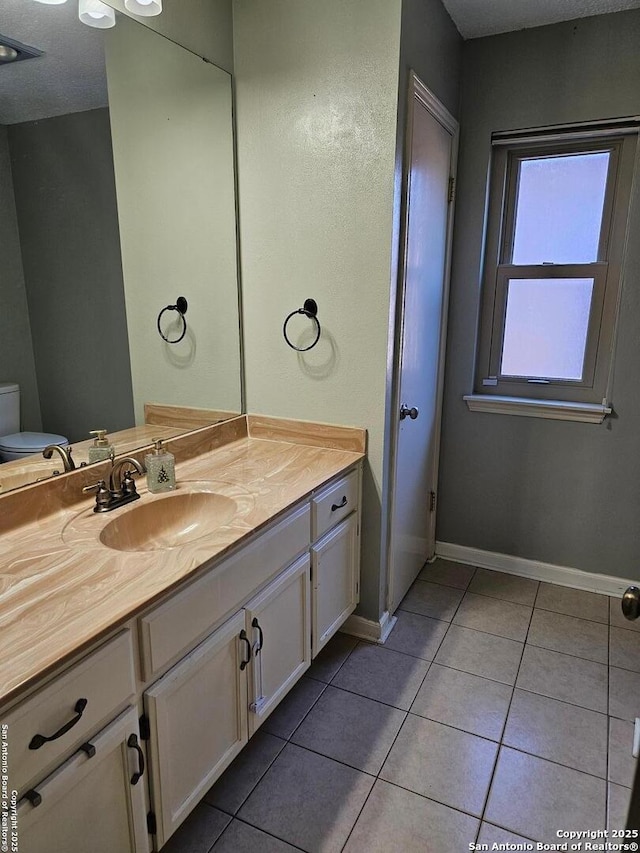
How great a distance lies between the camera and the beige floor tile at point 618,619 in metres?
2.31

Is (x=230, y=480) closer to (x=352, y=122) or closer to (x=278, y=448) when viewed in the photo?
(x=278, y=448)

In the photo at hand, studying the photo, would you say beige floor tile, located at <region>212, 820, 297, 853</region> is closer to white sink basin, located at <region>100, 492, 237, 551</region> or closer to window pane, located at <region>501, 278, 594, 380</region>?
white sink basin, located at <region>100, 492, 237, 551</region>

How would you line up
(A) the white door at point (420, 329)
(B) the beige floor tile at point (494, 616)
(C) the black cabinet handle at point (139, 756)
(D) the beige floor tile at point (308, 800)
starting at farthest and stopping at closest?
1. (B) the beige floor tile at point (494, 616)
2. (A) the white door at point (420, 329)
3. (D) the beige floor tile at point (308, 800)
4. (C) the black cabinet handle at point (139, 756)

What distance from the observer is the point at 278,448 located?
6.95 ft

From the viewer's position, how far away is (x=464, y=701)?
188 cm

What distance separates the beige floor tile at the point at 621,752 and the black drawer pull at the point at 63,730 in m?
1.53

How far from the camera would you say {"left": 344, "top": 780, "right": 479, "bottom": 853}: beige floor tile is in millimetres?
1376

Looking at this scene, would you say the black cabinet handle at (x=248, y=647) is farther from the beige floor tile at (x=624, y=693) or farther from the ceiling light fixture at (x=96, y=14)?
the ceiling light fixture at (x=96, y=14)

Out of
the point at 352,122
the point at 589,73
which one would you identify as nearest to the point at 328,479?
the point at 352,122

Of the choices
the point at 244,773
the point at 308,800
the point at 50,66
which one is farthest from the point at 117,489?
the point at 50,66

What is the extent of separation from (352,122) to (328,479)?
4.04 feet

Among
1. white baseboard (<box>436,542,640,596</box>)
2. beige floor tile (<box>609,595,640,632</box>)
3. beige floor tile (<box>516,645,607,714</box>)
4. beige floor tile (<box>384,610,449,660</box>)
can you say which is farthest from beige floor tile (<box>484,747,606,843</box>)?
white baseboard (<box>436,542,640,596</box>)

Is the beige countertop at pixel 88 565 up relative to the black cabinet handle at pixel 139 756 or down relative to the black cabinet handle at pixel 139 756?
up

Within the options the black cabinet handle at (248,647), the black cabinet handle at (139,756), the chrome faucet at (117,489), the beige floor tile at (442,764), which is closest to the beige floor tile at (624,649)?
the beige floor tile at (442,764)
